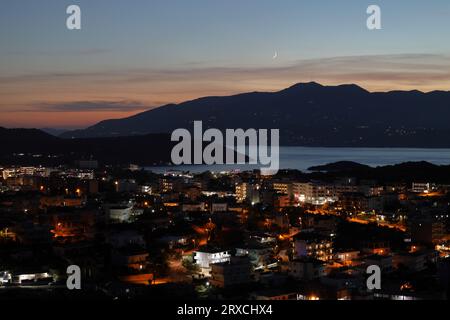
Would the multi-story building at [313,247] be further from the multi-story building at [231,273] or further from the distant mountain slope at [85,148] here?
the distant mountain slope at [85,148]

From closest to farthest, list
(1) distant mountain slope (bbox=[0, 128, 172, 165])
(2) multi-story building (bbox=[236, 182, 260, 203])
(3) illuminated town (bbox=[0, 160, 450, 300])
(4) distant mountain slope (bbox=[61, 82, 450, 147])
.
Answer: (3) illuminated town (bbox=[0, 160, 450, 300]), (2) multi-story building (bbox=[236, 182, 260, 203]), (1) distant mountain slope (bbox=[0, 128, 172, 165]), (4) distant mountain slope (bbox=[61, 82, 450, 147])

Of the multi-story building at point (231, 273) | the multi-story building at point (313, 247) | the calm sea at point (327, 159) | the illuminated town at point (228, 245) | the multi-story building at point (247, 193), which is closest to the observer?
the illuminated town at point (228, 245)

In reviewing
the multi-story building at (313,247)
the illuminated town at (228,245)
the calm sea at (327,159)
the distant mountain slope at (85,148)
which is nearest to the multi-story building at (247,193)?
the illuminated town at (228,245)

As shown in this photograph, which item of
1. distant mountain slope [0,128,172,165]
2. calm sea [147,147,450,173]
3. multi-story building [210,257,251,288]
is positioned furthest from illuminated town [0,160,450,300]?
distant mountain slope [0,128,172,165]

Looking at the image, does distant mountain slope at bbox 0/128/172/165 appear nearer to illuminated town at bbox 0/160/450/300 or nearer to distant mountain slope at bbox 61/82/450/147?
distant mountain slope at bbox 61/82/450/147
